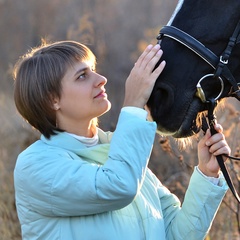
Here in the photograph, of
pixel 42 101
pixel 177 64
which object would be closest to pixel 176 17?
pixel 177 64

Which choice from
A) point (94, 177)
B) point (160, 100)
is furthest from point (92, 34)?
point (94, 177)

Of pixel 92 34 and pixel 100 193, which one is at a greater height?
pixel 92 34

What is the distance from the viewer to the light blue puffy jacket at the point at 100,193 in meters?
2.25

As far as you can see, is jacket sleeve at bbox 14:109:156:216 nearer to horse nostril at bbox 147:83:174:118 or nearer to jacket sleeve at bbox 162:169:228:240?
horse nostril at bbox 147:83:174:118

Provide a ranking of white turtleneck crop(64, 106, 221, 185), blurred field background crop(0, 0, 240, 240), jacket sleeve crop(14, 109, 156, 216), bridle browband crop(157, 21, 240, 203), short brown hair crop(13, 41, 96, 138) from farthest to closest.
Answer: blurred field background crop(0, 0, 240, 240), bridle browband crop(157, 21, 240, 203), short brown hair crop(13, 41, 96, 138), white turtleneck crop(64, 106, 221, 185), jacket sleeve crop(14, 109, 156, 216)

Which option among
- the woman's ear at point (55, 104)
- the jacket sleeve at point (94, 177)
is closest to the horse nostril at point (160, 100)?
the jacket sleeve at point (94, 177)

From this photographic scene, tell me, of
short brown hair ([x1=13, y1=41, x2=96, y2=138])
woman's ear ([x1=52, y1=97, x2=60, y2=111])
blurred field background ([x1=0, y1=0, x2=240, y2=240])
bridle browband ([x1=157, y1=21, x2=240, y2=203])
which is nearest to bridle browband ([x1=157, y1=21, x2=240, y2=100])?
bridle browband ([x1=157, y1=21, x2=240, y2=203])

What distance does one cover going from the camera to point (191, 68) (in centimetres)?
262

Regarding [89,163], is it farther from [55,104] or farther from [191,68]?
[191,68]

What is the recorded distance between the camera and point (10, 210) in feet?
15.7

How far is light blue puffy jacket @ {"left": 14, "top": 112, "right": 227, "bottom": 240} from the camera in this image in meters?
2.25

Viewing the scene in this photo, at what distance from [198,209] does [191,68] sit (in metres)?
0.59

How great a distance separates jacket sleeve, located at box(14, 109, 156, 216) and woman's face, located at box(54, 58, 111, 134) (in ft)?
0.51

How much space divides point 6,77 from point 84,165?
758 cm
